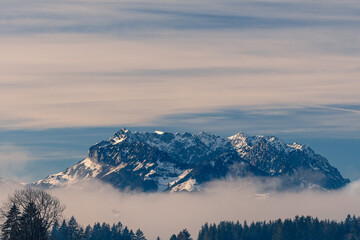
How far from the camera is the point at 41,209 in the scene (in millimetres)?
178750

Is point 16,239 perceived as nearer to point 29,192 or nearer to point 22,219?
point 22,219

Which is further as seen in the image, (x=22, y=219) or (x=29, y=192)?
(x=29, y=192)

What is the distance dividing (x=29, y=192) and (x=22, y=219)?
12.8m

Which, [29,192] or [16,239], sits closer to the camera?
[16,239]

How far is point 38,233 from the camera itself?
17525 cm

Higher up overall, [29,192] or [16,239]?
[29,192]

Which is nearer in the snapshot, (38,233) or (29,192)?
(38,233)

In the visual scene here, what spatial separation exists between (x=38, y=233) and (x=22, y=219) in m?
4.16

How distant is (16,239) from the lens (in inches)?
6663

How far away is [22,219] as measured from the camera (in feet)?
575

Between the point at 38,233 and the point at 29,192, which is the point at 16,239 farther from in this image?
the point at 29,192

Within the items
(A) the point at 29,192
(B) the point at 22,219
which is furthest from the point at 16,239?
(A) the point at 29,192

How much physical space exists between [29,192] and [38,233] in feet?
47.0

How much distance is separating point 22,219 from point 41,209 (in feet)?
16.6
